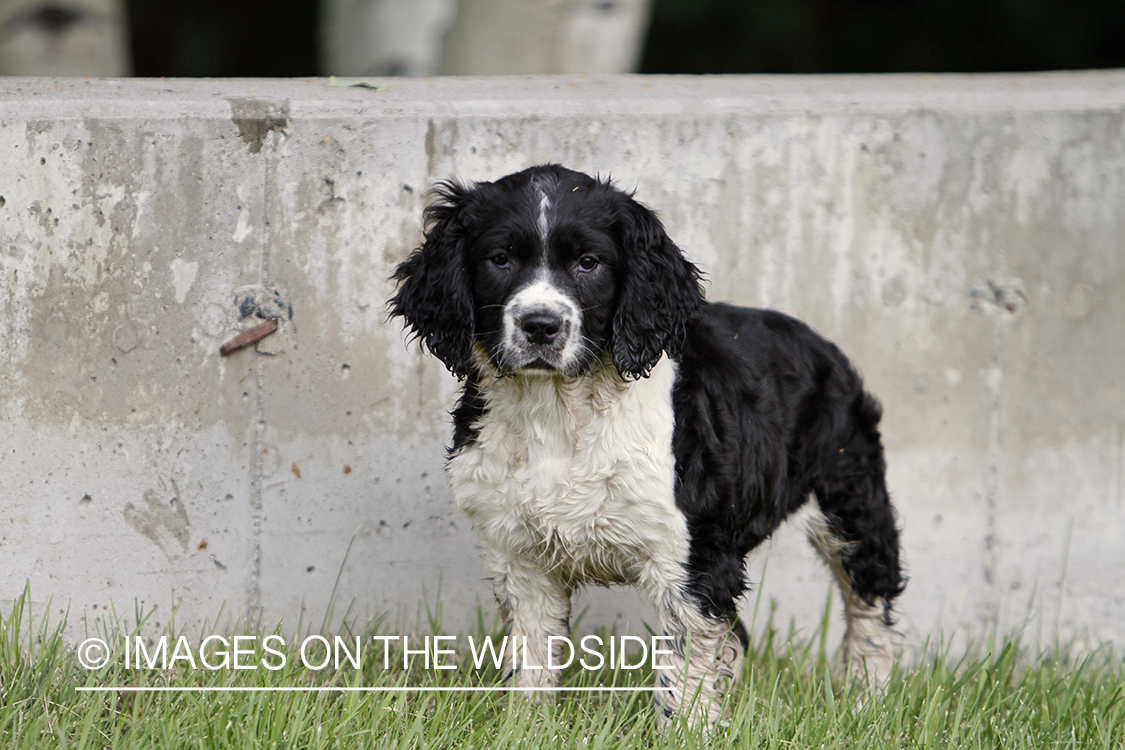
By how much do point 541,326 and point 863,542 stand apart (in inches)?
58.8

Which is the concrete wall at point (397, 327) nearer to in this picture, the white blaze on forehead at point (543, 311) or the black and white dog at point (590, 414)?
the black and white dog at point (590, 414)

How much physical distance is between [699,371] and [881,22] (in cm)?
666

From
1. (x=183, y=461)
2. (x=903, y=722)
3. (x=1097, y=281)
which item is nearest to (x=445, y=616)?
(x=183, y=461)

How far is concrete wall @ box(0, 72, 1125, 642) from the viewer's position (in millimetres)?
3564

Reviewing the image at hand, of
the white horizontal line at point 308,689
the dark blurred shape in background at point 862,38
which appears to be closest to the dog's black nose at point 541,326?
the white horizontal line at point 308,689

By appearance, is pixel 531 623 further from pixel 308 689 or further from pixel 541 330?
pixel 541 330

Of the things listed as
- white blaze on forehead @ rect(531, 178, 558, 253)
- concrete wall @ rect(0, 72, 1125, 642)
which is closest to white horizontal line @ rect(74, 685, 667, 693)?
concrete wall @ rect(0, 72, 1125, 642)

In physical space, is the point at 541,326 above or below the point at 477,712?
above

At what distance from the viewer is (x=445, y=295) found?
9.85 feet

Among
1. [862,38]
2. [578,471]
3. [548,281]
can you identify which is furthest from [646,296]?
[862,38]

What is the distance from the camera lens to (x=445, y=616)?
153 inches

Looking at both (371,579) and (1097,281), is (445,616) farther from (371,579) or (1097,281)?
(1097,281)

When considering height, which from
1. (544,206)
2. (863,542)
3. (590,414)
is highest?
(544,206)

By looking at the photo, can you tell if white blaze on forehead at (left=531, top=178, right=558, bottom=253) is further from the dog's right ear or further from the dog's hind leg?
the dog's hind leg
